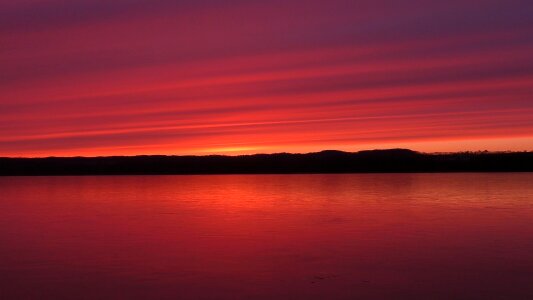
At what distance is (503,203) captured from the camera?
130 feet

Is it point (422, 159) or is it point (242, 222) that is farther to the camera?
point (422, 159)

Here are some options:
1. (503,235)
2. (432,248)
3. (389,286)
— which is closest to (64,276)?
(389,286)

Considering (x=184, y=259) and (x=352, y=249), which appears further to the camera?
(x=352, y=249)

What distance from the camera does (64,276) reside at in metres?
16.2

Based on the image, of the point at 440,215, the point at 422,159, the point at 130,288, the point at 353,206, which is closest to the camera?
the point at 130,288

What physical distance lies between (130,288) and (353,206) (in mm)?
25318

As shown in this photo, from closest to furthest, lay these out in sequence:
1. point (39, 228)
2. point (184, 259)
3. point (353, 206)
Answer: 1. point (184, 259)
2. point (39, 228)
3. point (353, 206)

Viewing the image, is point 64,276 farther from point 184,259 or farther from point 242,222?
point 242,222

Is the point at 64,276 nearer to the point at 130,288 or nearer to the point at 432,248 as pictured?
the point at 130,288

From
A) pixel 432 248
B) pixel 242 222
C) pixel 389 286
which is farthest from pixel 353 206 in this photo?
pixel 389 286

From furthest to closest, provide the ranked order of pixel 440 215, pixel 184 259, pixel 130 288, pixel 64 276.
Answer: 1. pixel 440 215
2. pixel 184 259
3. pixel 64 276
4. pixel 130 288

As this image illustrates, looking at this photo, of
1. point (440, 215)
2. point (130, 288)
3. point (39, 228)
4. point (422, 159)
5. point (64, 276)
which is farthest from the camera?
point (422, 159)

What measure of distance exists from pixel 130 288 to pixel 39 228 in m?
14.6

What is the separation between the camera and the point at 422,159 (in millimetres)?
139000
